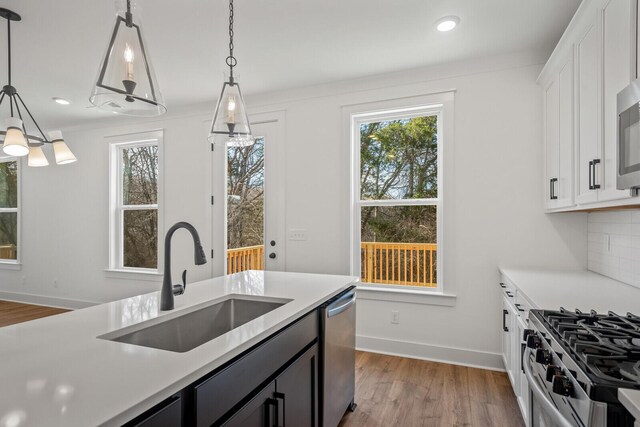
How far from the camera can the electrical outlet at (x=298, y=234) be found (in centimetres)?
380

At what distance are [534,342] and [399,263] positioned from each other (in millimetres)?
2029

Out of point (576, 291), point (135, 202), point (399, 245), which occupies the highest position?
point (135, 202)

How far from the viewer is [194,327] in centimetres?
169

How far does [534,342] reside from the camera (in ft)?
4.96

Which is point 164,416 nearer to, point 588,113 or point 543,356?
point 543,356

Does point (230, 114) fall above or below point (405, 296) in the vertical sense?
above

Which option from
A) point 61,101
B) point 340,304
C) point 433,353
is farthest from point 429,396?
point 61,101

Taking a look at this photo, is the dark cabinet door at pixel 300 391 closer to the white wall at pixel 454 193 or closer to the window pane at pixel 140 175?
the white wall at pixel 454 193

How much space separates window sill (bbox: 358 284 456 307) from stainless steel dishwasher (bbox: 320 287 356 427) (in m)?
1.15

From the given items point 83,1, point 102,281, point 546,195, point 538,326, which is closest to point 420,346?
point 546,195

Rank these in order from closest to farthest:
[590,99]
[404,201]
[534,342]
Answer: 1. [534,342]
2. [590,99]
3. [404,201]

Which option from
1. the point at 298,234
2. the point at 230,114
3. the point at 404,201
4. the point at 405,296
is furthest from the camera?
the point at 298,234

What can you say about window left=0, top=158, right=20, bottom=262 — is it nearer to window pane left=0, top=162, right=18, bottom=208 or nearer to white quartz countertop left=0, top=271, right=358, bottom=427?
window pane left=0, top=162, right=18, bottom=208

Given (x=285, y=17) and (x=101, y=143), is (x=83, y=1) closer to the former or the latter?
(x=285, y=17)
